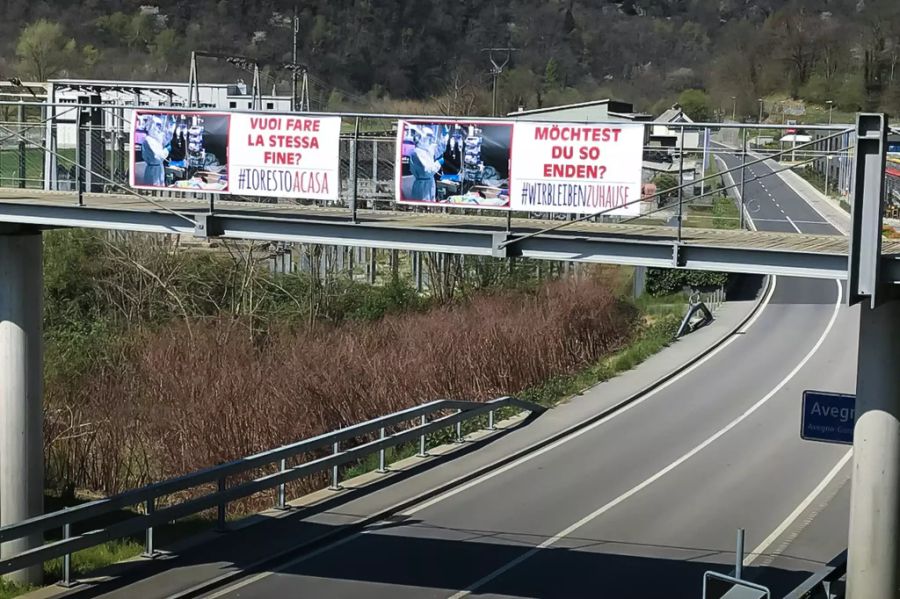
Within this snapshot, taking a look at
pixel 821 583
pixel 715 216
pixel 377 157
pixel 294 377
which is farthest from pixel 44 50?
pixel 821 583

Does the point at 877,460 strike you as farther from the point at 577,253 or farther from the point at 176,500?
the point at 176,500

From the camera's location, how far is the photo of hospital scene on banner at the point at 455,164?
12.5m

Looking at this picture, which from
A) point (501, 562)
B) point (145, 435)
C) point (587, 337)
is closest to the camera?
point (501, 562)

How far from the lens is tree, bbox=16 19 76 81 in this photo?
91.1m

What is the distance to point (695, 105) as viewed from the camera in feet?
306

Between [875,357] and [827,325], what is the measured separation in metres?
27.0

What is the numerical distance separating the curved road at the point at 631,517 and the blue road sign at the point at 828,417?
2.87 meters

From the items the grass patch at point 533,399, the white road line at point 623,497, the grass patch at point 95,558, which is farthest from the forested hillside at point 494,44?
the grass patch at point 95,558

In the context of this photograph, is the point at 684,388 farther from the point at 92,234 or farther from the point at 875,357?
the point at 92,234

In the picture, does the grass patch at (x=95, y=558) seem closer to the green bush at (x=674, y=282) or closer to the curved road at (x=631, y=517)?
the curved road at (x=631, y=517)

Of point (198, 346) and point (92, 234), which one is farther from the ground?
point (92, 234)

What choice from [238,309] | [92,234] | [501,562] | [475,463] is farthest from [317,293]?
[501,562]

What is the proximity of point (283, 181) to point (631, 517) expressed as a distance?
7.49 metres

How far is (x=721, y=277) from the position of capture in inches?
1638
